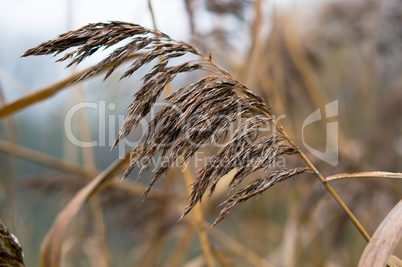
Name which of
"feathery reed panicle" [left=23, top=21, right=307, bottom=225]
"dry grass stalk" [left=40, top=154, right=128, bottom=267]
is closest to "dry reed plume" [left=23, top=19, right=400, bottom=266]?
"feathery reed panicle" [left=23, top=21, right=307, bottom=225]

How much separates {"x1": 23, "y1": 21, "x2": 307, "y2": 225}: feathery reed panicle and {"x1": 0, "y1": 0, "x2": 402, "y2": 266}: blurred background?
0.44 meters

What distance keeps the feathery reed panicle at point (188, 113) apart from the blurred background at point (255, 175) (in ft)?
1.44

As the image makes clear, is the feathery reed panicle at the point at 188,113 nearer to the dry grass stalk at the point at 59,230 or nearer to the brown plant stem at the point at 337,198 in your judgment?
the brown plant stem at the point at 337,198

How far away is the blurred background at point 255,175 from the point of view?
1345 millimetres

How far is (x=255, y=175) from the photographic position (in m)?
1.73

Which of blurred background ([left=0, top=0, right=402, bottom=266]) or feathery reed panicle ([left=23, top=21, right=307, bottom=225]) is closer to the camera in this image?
feathery reed panicle ([left=23, top=21, right=307, bottom=225])

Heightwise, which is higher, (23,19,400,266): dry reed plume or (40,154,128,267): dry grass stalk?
(23,19,400,266): dry reed plume

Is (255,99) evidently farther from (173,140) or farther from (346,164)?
(346,164)

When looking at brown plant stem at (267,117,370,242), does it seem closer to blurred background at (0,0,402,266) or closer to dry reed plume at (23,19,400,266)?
dry reed plume at (23,19,400,266)

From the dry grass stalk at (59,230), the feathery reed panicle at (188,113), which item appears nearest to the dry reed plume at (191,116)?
the feathery reed panicle at (188,113)

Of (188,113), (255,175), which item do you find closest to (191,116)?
(188,113)

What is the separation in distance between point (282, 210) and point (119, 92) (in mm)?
1149

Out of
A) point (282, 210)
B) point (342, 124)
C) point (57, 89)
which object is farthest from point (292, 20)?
point (57, 89)

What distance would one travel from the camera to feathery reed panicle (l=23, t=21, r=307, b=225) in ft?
1.92
